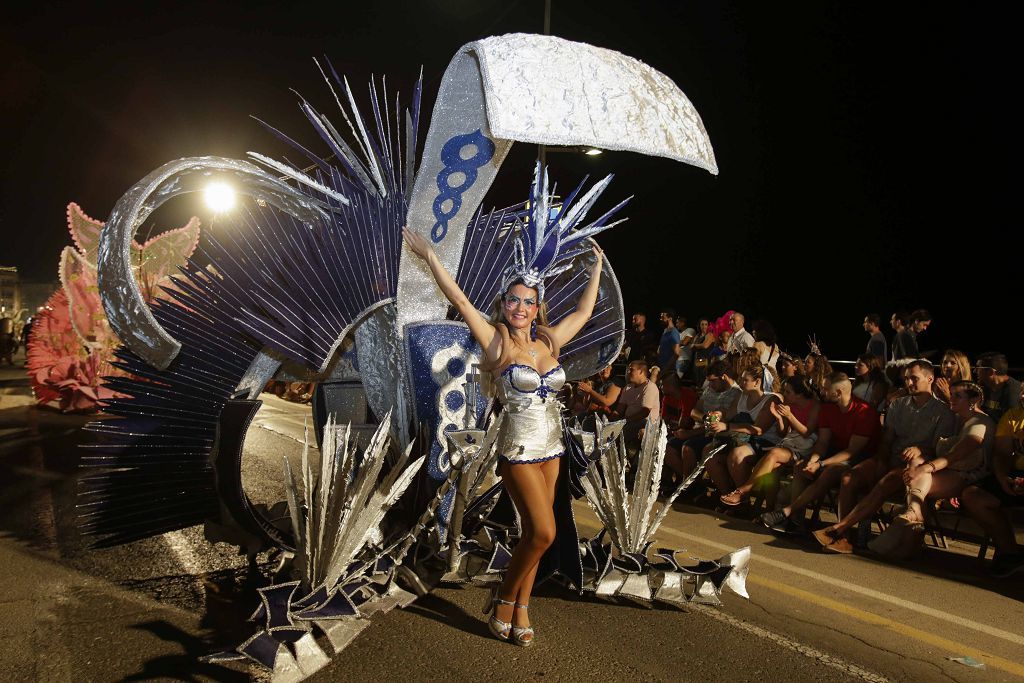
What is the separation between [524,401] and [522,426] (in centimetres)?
11

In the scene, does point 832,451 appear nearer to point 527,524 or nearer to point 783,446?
point 783,446

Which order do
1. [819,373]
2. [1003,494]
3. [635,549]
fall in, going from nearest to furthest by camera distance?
[635,549], [1003,494], [819,373]

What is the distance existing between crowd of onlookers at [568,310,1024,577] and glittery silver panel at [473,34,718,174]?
185 cm

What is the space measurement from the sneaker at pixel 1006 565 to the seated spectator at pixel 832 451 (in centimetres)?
122

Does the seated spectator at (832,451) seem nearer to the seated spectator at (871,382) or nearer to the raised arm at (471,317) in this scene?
the seated spectator at (871,382)

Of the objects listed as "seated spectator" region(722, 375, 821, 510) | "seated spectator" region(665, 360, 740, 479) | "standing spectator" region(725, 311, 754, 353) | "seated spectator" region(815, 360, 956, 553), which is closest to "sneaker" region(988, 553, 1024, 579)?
"seated spectator" region(815, 360, 956, 553)

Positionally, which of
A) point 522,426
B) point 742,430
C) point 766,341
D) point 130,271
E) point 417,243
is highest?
point 417,243

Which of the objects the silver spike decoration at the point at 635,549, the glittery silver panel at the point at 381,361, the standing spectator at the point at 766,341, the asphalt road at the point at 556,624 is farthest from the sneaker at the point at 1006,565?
the standing spectator at the point at 766,341

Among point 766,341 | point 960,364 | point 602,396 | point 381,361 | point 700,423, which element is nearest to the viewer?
point 381,361

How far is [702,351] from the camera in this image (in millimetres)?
10922

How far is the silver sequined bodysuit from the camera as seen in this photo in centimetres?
374

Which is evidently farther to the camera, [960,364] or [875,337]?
[875,337]

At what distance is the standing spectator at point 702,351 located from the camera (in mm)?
10117

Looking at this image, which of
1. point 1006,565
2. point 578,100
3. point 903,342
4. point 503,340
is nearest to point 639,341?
point 903,342
